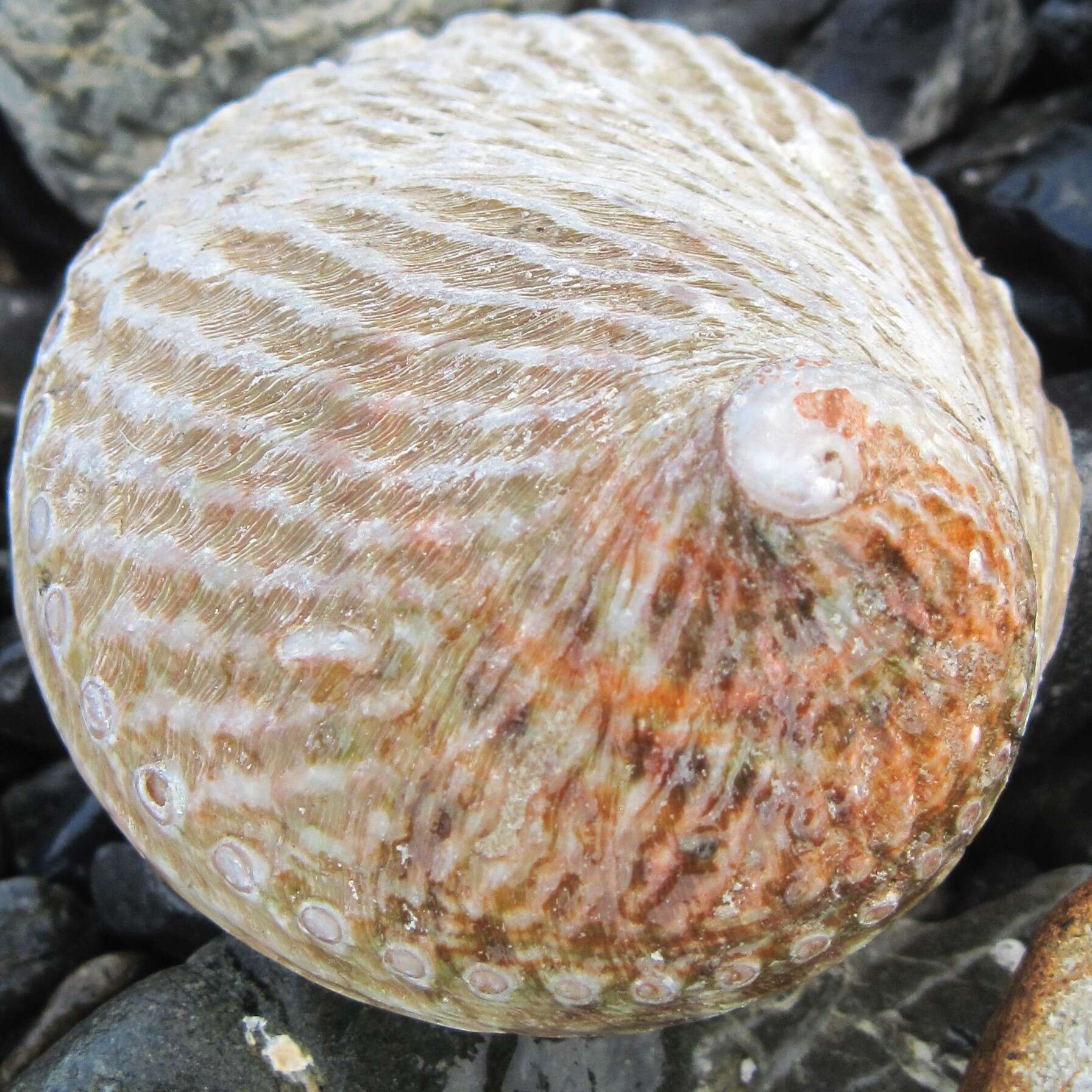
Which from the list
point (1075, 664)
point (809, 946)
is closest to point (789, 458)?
point (809, 946)

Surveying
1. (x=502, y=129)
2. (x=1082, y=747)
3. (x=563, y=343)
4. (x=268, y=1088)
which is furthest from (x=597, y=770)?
(x=1082, y=747)

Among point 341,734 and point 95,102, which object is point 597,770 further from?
point 95,102

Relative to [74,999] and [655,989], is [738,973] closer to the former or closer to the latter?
[655,989]

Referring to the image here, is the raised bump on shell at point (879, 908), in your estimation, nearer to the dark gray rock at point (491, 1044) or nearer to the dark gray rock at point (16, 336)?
the dark gray rock at point (491, 1044)

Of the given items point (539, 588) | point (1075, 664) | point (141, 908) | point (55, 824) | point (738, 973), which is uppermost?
point (539, 588)

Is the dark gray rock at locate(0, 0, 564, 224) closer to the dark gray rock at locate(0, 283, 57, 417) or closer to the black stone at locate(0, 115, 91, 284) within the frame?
the black stone at locate(0, 115, 91, 284)

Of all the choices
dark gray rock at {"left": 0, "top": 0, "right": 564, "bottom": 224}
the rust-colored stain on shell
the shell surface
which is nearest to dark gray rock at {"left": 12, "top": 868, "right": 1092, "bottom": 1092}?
the rust-colored stain on shell

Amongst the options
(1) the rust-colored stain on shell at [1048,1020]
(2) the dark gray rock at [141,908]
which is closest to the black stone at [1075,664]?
(1) the rust-colored stain on shell at [1048,1020]
